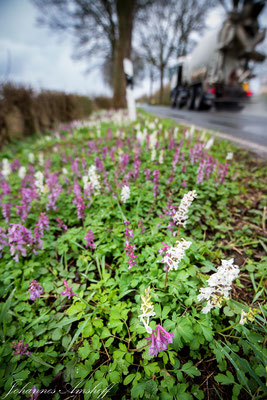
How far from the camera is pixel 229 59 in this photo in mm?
10914

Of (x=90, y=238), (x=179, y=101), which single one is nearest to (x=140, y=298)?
(x=90, y=238)

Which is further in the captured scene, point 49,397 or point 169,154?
point 169,154

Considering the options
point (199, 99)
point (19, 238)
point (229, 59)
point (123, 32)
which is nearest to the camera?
point (19, 238)

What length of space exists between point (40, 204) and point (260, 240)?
8.93 feet

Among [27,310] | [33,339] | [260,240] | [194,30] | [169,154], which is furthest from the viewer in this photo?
[194,30]

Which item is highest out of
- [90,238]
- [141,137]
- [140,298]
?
[141,137]

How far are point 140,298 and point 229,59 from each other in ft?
44.8

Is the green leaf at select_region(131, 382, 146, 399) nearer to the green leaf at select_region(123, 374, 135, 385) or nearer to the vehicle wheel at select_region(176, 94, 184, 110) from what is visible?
the green leaf at select_region(123, 374, 135, 385)

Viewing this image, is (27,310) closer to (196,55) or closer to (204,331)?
(204,331)

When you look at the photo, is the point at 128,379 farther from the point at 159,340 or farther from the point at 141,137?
the point at 141,137

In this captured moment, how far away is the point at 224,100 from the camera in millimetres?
11445

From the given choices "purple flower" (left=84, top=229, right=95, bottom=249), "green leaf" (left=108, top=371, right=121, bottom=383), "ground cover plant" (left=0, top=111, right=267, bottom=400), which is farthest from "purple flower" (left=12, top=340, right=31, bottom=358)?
"purple flower" (left=84, top=229, right=95, bottom=249)

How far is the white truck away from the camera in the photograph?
1006 cm

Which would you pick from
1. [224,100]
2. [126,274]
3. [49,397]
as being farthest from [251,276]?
[224,100]
